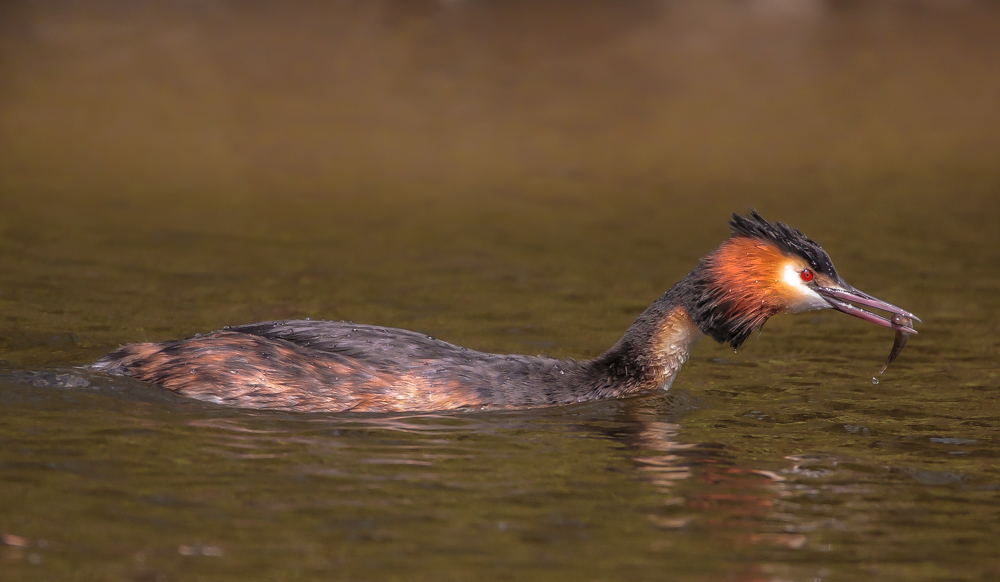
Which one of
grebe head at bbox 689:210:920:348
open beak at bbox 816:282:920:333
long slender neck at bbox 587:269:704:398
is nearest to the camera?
open beak at bbox 816:282:920:333

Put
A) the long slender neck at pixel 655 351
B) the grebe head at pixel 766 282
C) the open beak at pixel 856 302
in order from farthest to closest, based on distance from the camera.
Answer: the long slender neck at pixel 655 351 → the grebe head at pixel 766 282 → the open beak at pixel 856 302

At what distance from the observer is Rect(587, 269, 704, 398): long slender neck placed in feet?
32.0

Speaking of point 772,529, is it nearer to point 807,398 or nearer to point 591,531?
point 591,531

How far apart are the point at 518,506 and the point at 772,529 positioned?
4.32ft

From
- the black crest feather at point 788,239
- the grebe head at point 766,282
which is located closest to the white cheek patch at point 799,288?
the grebe head at point 766,282

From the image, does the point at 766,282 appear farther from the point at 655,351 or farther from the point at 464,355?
the point at 464,355

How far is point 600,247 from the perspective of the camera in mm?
16453

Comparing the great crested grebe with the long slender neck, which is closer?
the great crested grebe

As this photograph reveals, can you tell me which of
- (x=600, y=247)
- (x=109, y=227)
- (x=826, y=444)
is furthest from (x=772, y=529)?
(x=109, y=227)

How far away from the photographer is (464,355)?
9672 mm

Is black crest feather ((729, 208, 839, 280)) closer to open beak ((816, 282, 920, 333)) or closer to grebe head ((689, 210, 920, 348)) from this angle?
grebe head ((689, 210, 920, 348))

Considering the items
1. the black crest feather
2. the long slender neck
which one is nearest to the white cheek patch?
the black crest feather

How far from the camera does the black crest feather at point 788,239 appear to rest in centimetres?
921

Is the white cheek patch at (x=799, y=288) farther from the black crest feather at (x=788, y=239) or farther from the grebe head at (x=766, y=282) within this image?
the black crest feather at (x=788, y=239)
